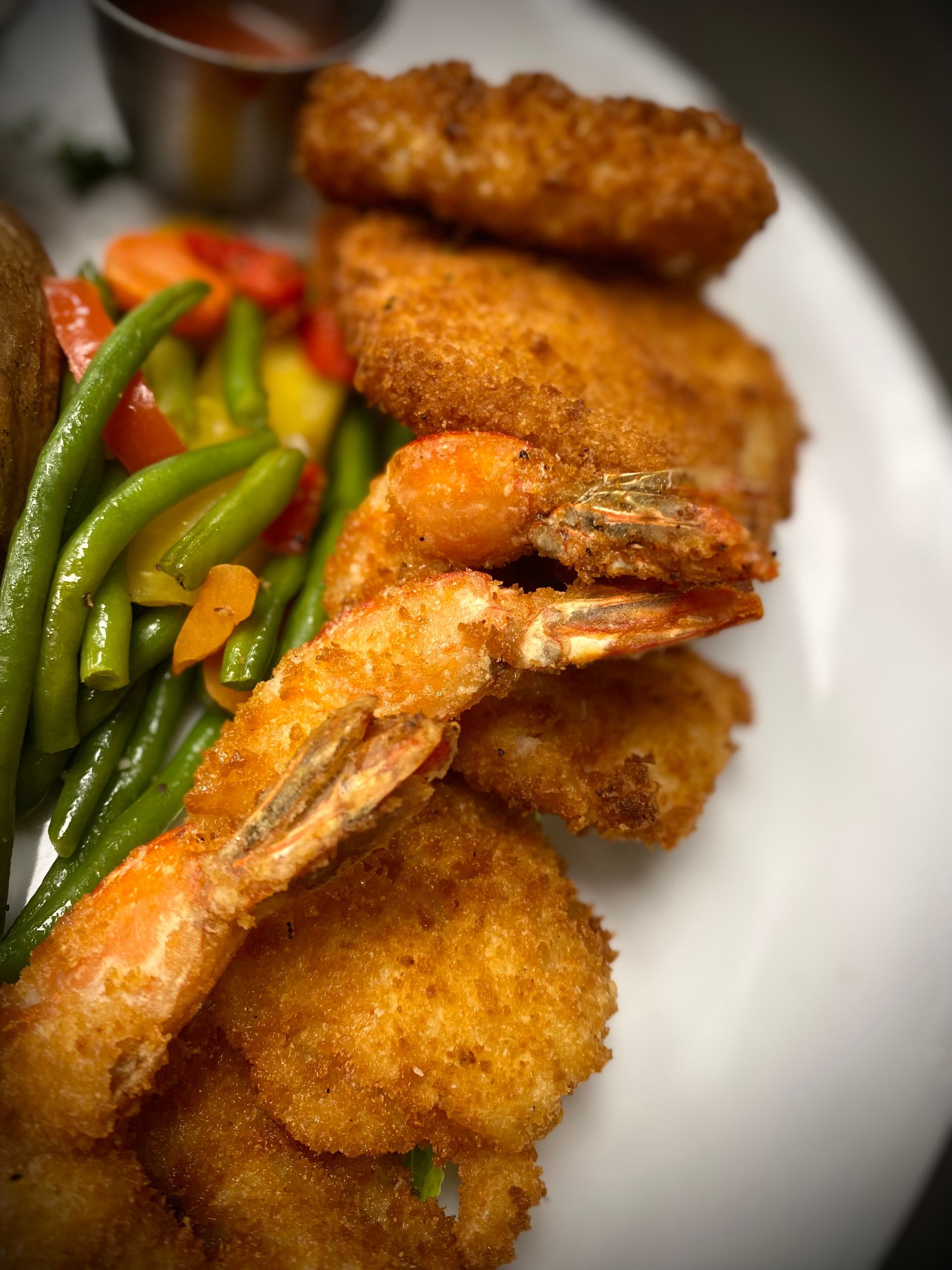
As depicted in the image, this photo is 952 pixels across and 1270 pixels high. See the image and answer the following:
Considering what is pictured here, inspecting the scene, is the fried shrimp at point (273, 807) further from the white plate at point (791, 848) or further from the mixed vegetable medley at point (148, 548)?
the white plate at point (791, 848)

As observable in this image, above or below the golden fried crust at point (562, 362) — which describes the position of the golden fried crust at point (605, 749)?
below

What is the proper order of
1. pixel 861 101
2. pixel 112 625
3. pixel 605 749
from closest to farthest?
pixel 112 625, pixel 605 749, pixel 861 101

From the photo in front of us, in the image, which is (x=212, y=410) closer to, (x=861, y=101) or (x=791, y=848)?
(x=791, y=848)

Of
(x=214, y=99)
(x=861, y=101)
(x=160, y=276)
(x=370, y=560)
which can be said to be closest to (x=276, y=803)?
(x=370, y=560)

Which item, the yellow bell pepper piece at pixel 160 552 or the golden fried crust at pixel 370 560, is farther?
the yellow bell pepper piece at pixel 160 552

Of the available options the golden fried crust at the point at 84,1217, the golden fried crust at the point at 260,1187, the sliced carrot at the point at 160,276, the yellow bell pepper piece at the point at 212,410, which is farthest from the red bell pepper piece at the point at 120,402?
the golden fried crust at the point at 84,1217
